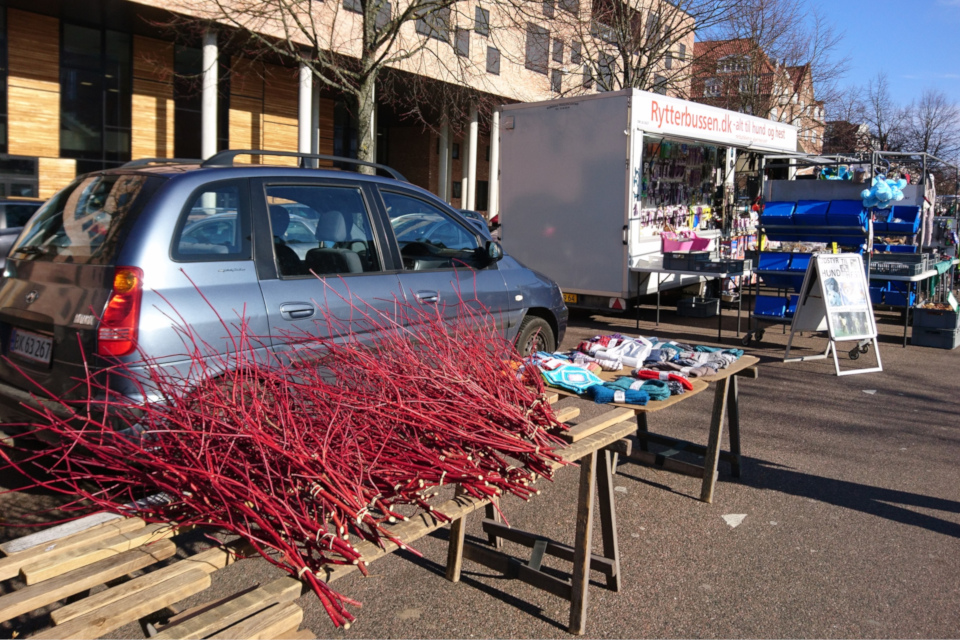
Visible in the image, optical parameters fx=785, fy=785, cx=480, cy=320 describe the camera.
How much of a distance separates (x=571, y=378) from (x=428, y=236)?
2.30 metres

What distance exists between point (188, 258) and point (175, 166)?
36.9 inches

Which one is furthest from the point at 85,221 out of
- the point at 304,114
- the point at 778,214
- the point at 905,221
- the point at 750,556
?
the point at 304,114

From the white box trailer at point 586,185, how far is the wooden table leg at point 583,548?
26.2 feet

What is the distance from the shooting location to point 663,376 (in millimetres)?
4156

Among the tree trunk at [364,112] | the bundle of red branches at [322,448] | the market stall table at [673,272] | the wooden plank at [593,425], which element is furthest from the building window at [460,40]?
the bundle of red branches at [322,448]

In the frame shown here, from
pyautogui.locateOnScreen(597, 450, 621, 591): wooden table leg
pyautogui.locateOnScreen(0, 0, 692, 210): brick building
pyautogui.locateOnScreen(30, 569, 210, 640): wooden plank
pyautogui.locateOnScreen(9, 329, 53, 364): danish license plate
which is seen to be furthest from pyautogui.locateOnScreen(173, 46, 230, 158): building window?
pyautogui.locateOnScreen(30, 569, 210, 640): wooden plank

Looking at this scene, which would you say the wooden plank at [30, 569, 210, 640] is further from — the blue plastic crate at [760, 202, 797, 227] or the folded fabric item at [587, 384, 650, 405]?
the blue plastic crate at [760, 202, 797, 227]

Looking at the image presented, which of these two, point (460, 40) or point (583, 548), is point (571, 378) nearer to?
point (583, 548)

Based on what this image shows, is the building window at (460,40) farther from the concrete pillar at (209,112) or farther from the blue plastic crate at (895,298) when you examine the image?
the blue plastic crate at (895,298)

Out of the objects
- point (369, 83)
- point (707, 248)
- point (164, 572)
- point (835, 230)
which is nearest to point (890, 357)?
point (835, 230)

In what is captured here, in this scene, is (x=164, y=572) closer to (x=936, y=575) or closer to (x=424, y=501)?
(x=424, y=501)

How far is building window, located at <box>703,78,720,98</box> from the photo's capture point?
79.3 ft

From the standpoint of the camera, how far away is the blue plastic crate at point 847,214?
9812 mm

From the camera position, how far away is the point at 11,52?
2048cm
